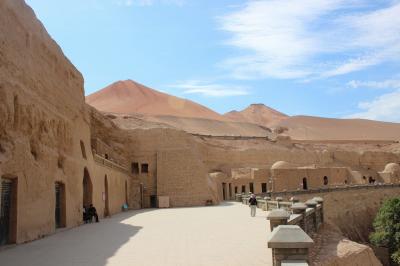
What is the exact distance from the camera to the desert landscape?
45.2 ft

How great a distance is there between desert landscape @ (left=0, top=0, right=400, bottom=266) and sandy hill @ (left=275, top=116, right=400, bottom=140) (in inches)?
1907

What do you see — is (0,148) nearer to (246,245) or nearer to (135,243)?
(135,243)

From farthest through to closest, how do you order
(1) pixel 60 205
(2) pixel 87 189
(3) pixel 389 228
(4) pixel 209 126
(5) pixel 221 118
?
(5) pixel 221 118 → (4) pixel 209 126 → (3) pixel 389 228 → (2) pixel 87 189 → (1) pixel 60 205

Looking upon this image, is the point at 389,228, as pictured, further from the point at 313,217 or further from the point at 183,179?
the point at 313,217

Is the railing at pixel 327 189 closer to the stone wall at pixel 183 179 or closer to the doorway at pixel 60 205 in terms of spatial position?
the stone wall at pixel 183 179

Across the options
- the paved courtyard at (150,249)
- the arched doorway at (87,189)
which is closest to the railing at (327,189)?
the arched doorway at (87,189)

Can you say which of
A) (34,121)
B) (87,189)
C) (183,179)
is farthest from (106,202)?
(183,179)

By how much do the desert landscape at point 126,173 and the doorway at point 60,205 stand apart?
4 centimetres

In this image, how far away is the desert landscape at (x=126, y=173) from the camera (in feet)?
45.2

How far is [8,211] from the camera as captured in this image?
1371 centimetres

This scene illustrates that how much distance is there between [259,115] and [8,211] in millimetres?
165117

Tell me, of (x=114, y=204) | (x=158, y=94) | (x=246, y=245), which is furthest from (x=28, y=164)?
(x=158, y=94)

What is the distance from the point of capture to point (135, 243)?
13.4 metres

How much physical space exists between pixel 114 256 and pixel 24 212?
4829 mm
